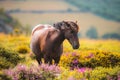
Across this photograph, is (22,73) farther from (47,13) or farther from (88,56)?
(47,13)

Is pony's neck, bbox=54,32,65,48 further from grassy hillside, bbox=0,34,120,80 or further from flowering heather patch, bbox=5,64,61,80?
flowering heather patch, bbox=5,64,61,80

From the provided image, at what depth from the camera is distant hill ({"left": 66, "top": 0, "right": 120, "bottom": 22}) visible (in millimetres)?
145262

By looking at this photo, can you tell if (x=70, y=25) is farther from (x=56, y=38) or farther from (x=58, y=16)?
(x=58, y=16)

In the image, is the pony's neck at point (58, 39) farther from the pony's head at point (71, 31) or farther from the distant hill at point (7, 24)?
the distant hill at point (7, 24)

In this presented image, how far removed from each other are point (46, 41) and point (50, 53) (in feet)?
1.89

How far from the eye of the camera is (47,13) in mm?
138750

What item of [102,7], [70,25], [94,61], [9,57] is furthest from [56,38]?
[102,7]

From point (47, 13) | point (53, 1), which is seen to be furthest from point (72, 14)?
point (53, 1)

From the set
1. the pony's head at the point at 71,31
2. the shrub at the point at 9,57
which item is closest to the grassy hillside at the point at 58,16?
the shrub at the point at 9,57

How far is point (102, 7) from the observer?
15988 cm

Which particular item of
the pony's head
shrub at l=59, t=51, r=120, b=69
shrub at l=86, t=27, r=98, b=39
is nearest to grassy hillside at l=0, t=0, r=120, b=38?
shrub at l=86, t=27, r=98, b=39

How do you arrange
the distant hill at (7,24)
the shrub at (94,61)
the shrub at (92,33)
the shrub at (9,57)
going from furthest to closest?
the shrub at (92,33)
the distant hill at (7,24)
the shrub at (94,61)
the shrub at (9,57)

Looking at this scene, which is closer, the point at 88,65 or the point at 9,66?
the point at 9,66

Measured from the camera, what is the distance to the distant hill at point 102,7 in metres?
145
